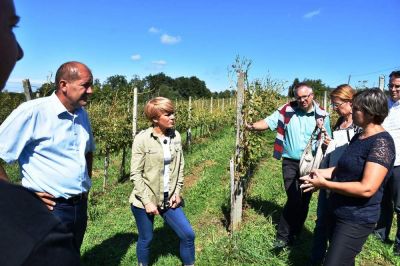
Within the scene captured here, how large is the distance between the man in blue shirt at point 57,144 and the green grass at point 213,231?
1.77 m

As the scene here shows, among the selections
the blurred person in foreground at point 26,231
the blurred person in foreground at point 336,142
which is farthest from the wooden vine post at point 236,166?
the blurred person in foreground at point 26,231

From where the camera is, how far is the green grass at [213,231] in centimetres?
424

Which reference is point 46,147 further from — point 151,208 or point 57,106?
point 151,208

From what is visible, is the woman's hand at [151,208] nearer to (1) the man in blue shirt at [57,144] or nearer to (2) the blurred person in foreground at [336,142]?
(1) the man in blue shirt at [57,144]

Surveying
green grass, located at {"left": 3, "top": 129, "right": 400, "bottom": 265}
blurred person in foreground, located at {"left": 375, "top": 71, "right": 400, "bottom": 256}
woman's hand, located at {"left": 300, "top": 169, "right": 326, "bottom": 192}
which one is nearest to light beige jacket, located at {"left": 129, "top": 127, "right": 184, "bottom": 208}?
green grass, located at {"left": 3, "top": 129, "right": 400, "bottom": 265}

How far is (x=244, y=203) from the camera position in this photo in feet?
18.8

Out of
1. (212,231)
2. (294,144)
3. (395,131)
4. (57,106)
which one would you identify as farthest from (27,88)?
(395,131)

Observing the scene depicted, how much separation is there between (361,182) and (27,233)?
7.96 feet

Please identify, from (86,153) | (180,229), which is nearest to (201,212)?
(180,229)

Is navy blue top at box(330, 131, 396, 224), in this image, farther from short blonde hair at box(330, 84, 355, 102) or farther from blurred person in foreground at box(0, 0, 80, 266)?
blurred person in foreground at box(0, 0, 80, 266)

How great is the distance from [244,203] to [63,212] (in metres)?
3.41

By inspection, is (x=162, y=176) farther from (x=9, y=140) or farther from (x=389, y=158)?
(x=389, y=158)

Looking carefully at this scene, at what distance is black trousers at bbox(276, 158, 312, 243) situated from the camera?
14.6ft

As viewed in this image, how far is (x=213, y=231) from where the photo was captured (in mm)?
4957
